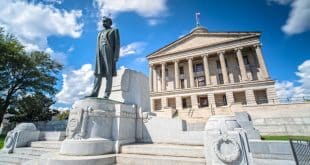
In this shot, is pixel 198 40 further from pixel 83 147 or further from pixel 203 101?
pixel 83 147

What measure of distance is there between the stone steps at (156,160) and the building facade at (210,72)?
29.9 m

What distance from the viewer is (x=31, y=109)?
2717 cm

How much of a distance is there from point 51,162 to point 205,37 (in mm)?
45851

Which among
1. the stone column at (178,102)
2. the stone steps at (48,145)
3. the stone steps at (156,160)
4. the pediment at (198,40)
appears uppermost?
the pediment at (198,40)

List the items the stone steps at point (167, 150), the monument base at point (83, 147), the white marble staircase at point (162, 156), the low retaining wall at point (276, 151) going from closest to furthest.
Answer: the white marble staircase at point (162, 156), the stone steps at point (167, 150), the monument base at point (83, 147), the low retaining wall at point (276, 151)

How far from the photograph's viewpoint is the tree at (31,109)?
2697cm

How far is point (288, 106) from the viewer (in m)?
23.0

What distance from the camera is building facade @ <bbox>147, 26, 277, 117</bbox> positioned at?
37219mm

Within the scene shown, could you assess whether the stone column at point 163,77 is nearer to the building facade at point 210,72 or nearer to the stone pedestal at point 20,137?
the building facade at point 210,72

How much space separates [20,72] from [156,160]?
31966 millimetres

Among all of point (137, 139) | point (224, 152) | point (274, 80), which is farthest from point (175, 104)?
point (224, 152)

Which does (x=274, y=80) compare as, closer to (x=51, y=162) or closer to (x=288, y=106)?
(x=288, y=106)

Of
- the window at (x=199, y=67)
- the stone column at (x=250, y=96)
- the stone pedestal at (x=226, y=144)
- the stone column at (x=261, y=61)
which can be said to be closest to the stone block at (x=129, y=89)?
the stone pedestal at (x=226, y=144)

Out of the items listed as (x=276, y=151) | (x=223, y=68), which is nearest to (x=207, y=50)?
(x=223, y=68)
